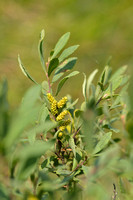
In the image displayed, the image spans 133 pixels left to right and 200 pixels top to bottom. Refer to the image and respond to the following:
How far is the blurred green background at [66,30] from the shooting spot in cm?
322

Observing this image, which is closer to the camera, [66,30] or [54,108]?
[54,108]

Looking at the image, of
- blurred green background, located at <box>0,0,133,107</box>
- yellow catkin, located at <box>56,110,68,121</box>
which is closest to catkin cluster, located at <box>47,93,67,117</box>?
yellow catkin, located at <box>56,110,68,121</box>

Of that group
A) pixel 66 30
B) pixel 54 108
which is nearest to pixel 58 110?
pixel 54 108

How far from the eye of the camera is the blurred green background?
322cm

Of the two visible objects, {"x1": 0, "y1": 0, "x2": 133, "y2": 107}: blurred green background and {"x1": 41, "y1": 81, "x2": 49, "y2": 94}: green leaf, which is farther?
{"x1": 0, "y1": 0, "x2": 133, "y2": 107}: blurred green background

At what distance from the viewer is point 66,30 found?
12.1 ft

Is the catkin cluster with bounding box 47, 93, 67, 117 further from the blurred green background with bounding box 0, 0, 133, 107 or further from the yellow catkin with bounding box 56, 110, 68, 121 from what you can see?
the blurred green background with bounding box 0, 0, 133, 107

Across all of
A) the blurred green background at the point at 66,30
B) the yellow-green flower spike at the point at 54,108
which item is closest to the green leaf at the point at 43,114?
the yellow-green flower spike at the point at 54,108

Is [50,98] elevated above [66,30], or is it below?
below

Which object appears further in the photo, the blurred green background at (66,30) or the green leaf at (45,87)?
the blurred green background at (66,30)

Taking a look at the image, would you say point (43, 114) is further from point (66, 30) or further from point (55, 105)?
point (66, 30)

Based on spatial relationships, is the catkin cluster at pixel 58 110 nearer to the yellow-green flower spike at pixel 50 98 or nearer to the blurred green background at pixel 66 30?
the yellow-green flower spike at pixel 50 98

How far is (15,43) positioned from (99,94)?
317 centimetres

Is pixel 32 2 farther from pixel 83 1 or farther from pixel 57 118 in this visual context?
pixel 57 118
